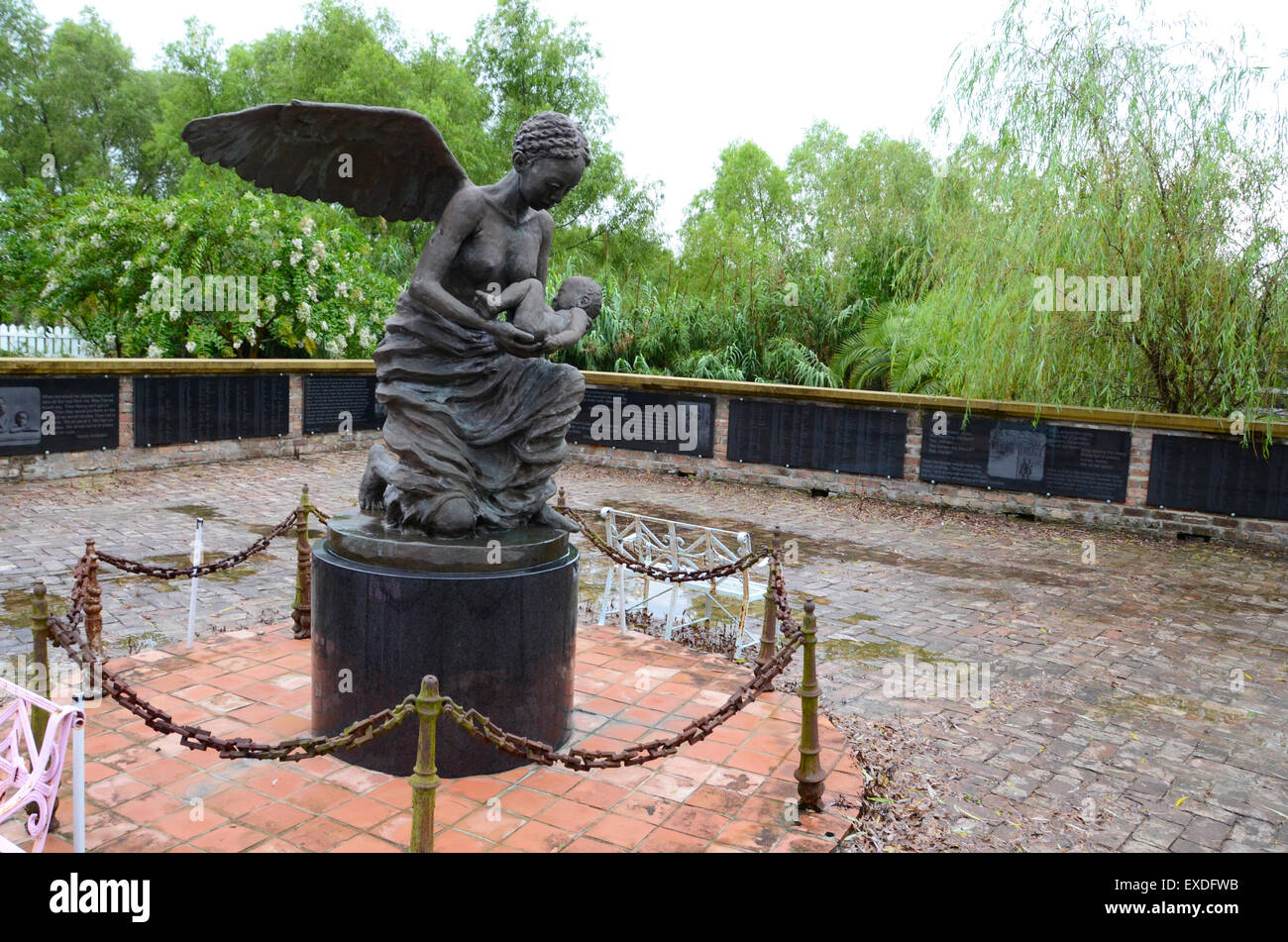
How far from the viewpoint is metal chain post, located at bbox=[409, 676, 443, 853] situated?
3.32 m

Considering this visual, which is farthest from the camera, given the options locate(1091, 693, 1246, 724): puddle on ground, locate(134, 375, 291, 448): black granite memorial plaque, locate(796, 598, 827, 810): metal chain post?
locate(134, 375, 291, 448): black granite memorial plaque

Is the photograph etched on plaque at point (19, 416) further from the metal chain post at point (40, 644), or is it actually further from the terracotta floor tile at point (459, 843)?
the terracotta floor tile at point (459, 843)

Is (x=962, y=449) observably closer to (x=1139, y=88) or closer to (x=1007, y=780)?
(x=1139, y=88)

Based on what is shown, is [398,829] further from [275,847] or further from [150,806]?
[150,806]

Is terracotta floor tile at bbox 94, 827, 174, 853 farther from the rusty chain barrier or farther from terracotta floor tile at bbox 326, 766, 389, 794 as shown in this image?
terracotta floor tile at bbox 326, 766, 389, 794

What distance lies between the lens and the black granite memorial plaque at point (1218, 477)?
38.1 feet

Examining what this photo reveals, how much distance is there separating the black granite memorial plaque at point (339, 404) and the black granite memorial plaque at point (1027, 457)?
8860mm

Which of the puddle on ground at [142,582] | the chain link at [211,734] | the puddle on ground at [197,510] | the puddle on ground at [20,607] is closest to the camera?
the chain link at [211,734]

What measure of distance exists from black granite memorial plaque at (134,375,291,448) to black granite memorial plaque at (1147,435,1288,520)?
12.8 m

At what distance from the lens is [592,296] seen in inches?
197

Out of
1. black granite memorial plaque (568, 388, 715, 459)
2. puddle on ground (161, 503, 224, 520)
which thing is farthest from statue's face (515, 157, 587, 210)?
black granite memorial plaque (568, 388, 715, 459)

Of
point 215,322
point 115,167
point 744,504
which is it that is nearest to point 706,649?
point 744,504

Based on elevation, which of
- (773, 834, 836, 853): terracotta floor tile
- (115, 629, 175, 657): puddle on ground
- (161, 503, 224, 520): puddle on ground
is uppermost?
(161, 503, 224, 520): puddle on ground

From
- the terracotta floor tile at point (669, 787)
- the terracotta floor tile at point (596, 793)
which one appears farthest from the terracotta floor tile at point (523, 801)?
the terracotta floor tile at point (669, 787)
